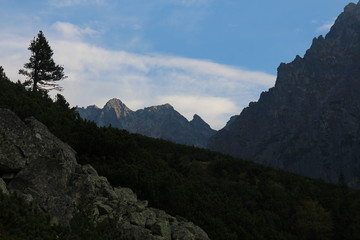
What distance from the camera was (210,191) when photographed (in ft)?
82.8

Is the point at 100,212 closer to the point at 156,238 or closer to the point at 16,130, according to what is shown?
the point at 156,238

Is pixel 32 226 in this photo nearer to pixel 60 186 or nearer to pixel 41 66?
pixel 60 186

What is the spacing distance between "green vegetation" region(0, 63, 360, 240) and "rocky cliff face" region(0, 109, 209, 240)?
7.73 ft

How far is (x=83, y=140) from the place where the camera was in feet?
73.0

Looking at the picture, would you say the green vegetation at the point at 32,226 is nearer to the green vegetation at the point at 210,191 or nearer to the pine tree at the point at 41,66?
the green vegetation at the point at 210,191

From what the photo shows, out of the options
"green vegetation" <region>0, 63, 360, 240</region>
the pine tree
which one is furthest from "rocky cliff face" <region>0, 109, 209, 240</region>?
the pine tree

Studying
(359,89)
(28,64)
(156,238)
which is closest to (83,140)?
(156,238)

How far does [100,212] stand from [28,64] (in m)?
28.6

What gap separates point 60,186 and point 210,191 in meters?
12.4

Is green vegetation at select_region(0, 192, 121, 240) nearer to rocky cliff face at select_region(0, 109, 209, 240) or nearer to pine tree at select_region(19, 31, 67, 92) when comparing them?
rocky cliff face at select_region(0, 109, 209, 240)

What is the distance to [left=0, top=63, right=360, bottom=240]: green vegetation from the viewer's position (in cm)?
1980

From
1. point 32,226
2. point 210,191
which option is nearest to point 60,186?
point 32,226

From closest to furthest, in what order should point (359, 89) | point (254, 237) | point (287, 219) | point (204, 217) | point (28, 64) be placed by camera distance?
point (204, 217) < point (254, 237) < point (287, 219) < point (28, 64) < point (359, 89)

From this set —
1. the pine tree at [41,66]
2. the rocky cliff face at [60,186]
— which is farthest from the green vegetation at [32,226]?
the pine tree at [41,66]
